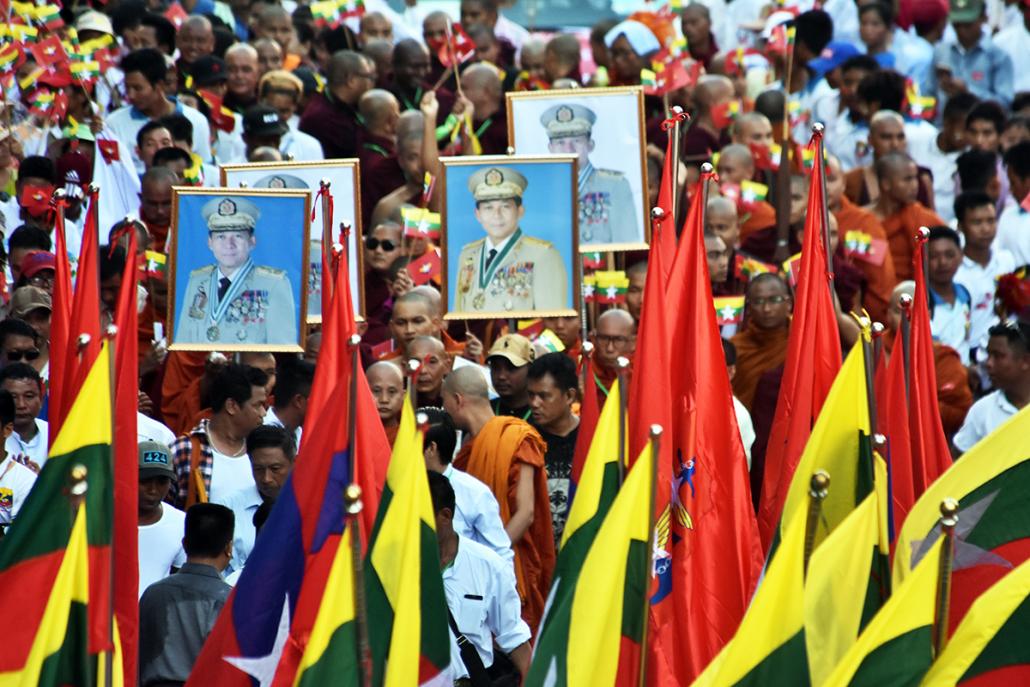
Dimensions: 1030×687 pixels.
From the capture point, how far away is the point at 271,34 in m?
15.3

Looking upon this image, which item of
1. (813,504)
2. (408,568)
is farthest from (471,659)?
(813,504)

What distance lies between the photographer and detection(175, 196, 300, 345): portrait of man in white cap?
31.6 feet

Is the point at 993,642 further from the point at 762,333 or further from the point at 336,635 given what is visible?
the point at 762,333

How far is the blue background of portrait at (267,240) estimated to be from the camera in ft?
31.9

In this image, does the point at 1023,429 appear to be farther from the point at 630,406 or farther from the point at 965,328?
the point at 965,328

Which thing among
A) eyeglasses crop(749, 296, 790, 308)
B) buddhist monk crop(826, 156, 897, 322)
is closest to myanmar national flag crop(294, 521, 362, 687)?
eyeglasses crop(749, 296, 790, 308)

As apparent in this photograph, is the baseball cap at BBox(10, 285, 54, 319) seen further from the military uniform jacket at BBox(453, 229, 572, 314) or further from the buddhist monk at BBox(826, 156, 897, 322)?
the buddhist monk at BBox(826, 156, 897, 322)

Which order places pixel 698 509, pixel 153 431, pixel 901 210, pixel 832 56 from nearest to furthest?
pixel 698 509
pixel 153 431
pixel 901 210
pixel 832 56

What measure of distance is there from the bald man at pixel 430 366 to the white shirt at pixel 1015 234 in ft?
15.1

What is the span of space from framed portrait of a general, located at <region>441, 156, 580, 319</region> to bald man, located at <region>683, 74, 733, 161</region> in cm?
413

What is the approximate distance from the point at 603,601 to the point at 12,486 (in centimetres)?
335

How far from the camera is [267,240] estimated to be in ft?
32.0

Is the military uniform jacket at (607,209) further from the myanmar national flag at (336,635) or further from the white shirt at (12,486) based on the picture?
the myanmar national flag at (336,635)

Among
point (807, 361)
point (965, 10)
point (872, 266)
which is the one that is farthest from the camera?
point (965, 10)
